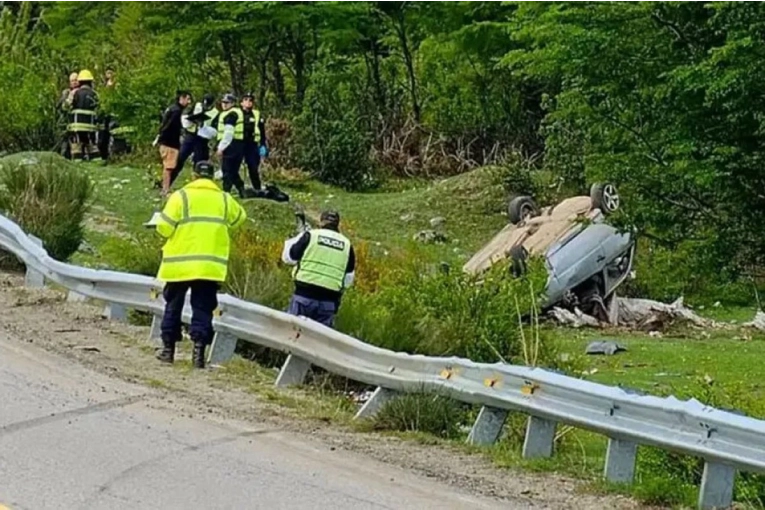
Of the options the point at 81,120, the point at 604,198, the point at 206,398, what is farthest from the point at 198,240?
the point at 81,120

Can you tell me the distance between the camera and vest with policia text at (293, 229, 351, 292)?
1266 cm

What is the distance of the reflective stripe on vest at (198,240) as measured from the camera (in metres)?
12.2

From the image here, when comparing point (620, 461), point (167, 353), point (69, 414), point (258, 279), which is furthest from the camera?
point (258, 279)

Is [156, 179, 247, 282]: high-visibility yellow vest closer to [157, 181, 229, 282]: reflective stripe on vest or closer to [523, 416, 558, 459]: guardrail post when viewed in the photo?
[157, 181, 229, 282]: reflective stripe on vest

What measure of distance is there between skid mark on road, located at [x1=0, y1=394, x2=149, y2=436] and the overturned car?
28.9 ft

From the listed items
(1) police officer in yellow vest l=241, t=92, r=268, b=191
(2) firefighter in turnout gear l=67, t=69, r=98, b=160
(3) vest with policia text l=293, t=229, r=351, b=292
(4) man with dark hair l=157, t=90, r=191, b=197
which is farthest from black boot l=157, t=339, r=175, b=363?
(2) firefighter in turnout gear l=67, t=69, r=98, b=160

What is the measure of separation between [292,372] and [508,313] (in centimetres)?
192

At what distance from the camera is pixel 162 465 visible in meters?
8.74

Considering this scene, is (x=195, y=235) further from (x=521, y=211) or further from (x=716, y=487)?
(x=521, y=211)

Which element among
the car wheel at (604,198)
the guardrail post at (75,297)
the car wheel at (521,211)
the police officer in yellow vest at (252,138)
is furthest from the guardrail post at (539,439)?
the police officer in yellow vest at (252,138)

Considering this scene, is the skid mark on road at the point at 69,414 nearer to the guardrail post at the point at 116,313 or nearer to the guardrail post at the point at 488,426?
the guardrail post at the point at 488,426

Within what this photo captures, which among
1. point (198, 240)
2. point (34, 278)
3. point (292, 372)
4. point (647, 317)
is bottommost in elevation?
point (647, 317)

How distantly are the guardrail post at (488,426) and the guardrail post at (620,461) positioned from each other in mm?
1168

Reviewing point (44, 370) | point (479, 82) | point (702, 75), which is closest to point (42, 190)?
point (44, 370)
